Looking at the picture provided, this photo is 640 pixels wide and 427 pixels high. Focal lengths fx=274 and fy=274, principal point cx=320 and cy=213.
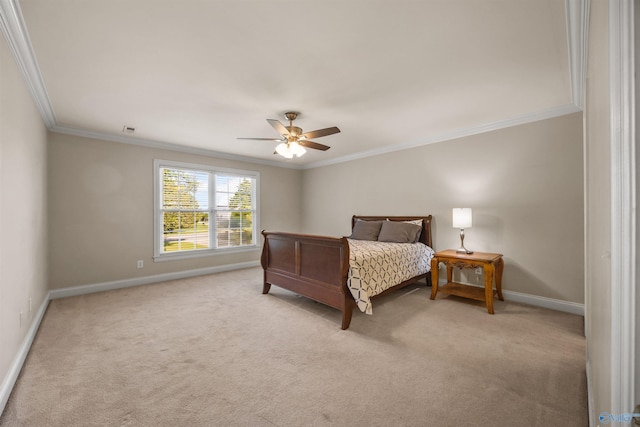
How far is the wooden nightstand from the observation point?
3.20 m

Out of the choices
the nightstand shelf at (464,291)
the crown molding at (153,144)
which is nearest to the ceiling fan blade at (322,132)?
the nightstand shelf at (464,291)

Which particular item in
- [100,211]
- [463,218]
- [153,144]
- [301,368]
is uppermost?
[153,144]

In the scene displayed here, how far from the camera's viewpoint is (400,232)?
436 centimetres

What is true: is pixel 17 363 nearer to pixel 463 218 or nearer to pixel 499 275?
pixel 463 218

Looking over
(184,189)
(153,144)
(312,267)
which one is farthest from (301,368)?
(153,144)

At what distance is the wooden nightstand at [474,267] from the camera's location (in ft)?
10.5

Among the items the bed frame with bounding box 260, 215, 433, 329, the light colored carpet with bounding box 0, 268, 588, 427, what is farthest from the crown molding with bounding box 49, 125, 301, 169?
the light colored carpet with bounding box 0, 268, 588, 427

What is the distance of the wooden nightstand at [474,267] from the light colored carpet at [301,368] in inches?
6.7

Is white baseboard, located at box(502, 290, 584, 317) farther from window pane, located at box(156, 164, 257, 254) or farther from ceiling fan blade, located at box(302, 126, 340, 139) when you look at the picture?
window pane, located at box(156, 164, 257, 254)

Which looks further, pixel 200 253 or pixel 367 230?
pixel 200 253

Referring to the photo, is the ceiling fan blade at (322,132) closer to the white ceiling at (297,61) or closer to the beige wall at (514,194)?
the white ceiling at (297,61)

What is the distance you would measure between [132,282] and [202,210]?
164 cm

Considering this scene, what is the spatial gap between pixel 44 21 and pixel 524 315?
4971mm

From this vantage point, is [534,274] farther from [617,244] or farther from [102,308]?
[102,308]
